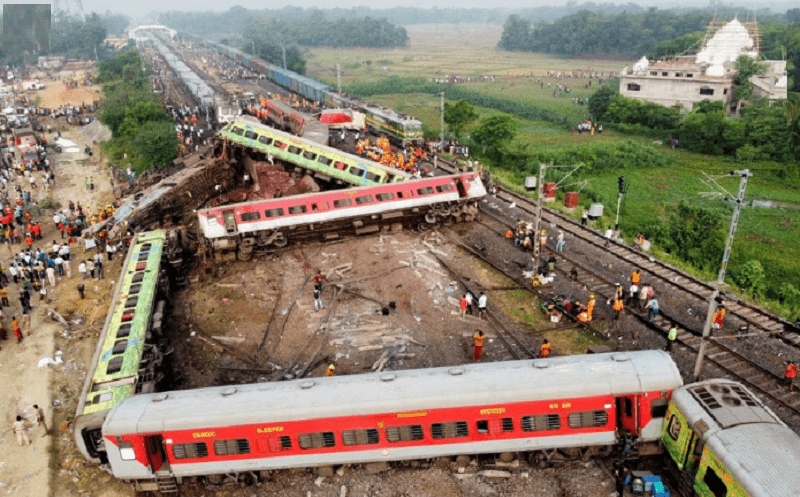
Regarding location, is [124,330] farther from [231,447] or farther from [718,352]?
[718,352]

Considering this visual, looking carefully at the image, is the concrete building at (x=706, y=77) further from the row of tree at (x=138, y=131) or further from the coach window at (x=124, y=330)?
the coach window at (x=124, y=330)

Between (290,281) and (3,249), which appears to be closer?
(290,281)

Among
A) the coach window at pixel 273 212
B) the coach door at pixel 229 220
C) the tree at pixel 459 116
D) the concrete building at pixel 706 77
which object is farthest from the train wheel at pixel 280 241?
the concrete building at pixel 706 77

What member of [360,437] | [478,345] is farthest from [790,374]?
[360,437]

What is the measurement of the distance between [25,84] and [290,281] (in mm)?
113415

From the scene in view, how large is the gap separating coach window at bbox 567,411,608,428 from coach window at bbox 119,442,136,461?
474 inches

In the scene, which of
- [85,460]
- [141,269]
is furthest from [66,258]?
[85,460]

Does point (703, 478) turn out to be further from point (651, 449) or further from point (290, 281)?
point (290, 281)

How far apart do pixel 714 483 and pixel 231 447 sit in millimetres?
12456

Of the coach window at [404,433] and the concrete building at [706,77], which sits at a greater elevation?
the concrete building at [706,77]

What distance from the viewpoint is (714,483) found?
14023mm

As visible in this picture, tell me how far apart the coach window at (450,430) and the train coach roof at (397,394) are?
26.3 inches

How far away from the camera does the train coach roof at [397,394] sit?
16031 mm

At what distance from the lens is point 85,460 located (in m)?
18.7
